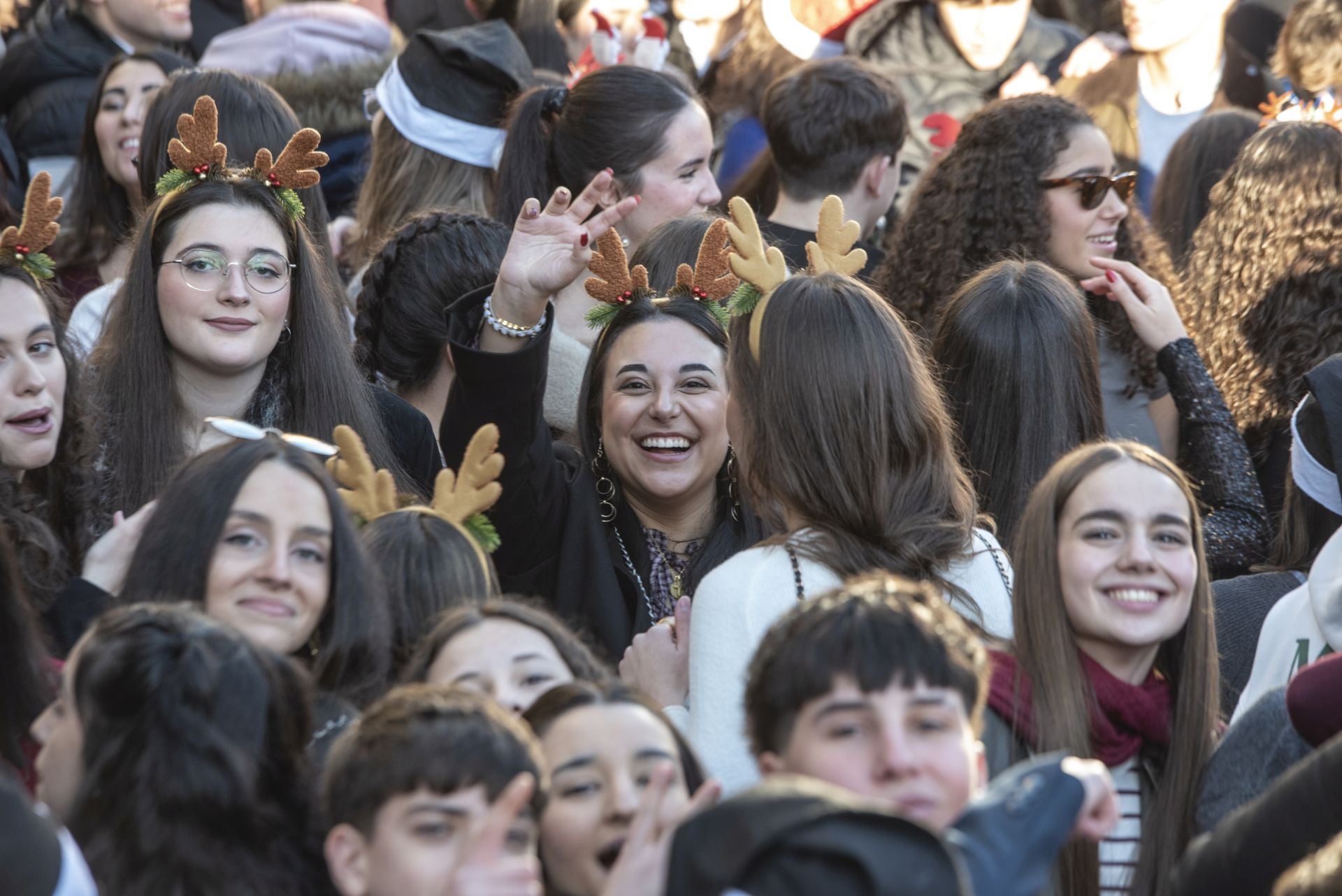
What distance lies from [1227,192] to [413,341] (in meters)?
2.36

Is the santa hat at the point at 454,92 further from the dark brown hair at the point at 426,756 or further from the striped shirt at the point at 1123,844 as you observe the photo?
the dark brown hair at the point at 426,756

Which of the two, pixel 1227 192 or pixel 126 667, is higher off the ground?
pixel 1227 192

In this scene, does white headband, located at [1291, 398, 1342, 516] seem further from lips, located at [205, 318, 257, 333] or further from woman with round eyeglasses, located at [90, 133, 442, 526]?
lips, located at [205, 318, 257, 333]

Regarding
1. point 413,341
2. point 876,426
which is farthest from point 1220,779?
point 413,341

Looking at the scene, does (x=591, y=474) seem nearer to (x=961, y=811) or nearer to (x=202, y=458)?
(x=202, y=458)

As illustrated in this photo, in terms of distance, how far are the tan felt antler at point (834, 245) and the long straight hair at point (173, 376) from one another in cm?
114

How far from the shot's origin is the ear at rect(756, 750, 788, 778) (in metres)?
2.67

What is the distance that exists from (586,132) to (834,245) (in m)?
1.65

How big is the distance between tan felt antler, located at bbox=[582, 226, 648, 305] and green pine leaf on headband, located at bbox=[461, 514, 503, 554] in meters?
0.83

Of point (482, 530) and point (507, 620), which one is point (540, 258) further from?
point (507, 620)

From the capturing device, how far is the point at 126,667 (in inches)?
103

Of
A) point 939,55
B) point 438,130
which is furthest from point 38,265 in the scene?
point 939,55

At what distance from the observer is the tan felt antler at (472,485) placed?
11.8 ft

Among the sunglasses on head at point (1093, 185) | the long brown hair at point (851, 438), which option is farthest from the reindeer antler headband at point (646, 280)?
the sunglasses on head at point (1093, 185)
